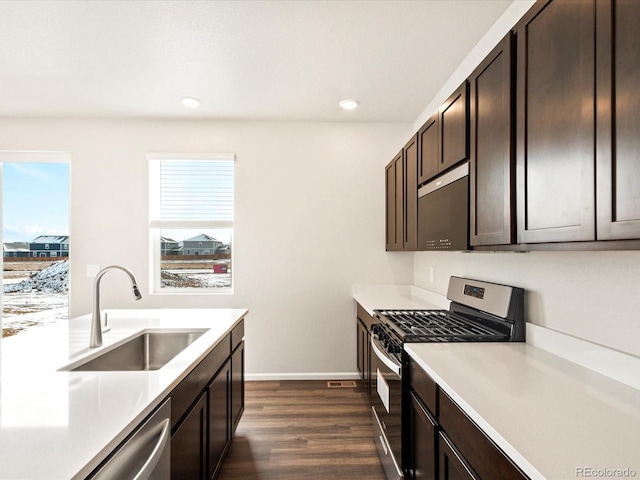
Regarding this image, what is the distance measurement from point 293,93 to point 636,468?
291cm

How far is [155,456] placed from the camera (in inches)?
40.5

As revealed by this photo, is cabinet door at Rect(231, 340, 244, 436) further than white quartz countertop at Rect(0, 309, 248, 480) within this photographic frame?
Yes

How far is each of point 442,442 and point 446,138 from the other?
4.83ft

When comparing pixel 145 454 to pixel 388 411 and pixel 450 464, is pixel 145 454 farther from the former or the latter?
pixel 388 411

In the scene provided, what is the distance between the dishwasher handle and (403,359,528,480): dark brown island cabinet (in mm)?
906

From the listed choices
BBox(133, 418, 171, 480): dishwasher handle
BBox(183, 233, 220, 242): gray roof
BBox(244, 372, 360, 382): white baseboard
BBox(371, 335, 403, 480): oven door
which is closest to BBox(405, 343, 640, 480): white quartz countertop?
BBox(371, 335, 403, 480): oven door

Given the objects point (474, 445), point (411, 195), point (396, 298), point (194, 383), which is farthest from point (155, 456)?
point (396, 298)

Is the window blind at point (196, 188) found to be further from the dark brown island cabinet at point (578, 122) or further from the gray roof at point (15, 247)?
the dark brown island cabinet at point (578, 122)

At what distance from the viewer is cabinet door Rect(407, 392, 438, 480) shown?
4.28 ft

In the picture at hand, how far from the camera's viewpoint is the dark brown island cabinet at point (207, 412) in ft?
4.30

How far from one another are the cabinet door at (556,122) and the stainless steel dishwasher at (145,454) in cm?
134

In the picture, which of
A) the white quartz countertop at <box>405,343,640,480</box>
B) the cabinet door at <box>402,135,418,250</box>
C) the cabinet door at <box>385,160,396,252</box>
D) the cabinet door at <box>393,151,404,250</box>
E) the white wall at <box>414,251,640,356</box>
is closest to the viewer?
the white quartz countertop at <box>405,343,640,480</box>

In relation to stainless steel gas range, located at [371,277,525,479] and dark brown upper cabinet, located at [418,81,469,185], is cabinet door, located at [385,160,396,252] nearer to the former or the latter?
dark brown upper cabinet, located at [418,81,469,185]

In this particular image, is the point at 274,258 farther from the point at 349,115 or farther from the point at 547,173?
the point at 547,173
